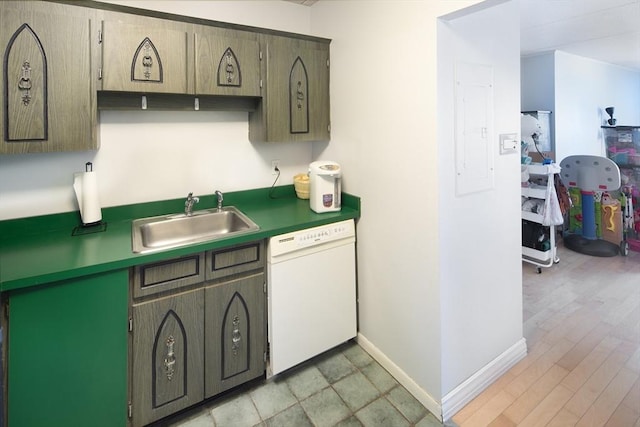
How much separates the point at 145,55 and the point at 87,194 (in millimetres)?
783

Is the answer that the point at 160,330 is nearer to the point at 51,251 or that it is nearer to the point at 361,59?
the point at 51,251

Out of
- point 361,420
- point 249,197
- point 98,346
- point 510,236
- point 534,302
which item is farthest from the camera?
point 534,302

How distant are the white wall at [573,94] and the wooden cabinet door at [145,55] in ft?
14.3

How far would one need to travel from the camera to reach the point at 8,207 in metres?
1.72

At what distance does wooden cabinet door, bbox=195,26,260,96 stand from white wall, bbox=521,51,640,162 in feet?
13.0

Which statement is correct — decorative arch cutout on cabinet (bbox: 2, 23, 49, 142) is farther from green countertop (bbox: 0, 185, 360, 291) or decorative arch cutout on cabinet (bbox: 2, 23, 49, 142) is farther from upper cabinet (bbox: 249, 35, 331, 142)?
upper cabinet (bbox: 249, 35, 331, 142)

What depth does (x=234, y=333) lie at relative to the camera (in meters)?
1.82

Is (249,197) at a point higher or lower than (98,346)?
higher

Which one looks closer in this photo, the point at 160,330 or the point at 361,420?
the point at 160,330

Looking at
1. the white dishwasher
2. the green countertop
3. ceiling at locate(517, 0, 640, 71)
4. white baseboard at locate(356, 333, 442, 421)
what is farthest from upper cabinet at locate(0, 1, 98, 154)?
ceiling at locate(517, 0, 640, 71)

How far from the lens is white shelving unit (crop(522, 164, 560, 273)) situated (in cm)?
335

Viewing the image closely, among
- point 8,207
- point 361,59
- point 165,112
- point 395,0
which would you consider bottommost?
point 8,207

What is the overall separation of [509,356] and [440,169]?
1.32 meters

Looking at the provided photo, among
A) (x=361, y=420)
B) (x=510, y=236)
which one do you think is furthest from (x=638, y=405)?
(x=361, y=420)
